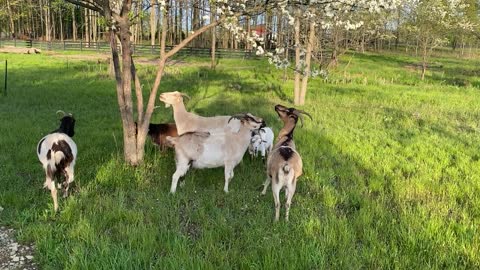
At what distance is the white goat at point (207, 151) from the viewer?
21.6 ft

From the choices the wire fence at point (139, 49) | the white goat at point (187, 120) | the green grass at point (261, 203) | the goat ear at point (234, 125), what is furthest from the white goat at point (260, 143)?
the wire fence at point (139, 49)

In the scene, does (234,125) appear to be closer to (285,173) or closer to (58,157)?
(285,173)

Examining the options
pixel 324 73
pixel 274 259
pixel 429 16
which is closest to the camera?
pixel 274 259

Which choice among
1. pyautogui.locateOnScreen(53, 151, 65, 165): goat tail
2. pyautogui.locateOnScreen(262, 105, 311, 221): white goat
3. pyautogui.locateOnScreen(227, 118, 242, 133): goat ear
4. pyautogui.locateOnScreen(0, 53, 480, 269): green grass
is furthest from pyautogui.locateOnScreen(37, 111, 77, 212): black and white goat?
pyautogui.locateOnScreen(227, 118, 242, 133): goat ear

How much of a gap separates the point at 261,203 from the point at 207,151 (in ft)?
4.05

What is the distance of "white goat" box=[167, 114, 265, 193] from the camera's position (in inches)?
260

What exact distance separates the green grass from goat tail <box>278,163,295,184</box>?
0.51m

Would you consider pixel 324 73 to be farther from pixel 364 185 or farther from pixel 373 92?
pixel 373 92

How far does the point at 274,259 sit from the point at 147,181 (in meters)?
3.26

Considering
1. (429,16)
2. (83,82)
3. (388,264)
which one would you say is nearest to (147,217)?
(388,264)

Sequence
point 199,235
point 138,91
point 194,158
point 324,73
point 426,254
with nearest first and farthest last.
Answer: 1. point 426,254
2. point 199,235
3. point 194,158
4. point 138,91
5. point 324,73

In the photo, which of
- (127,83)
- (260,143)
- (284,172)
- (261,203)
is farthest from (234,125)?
(284,172)

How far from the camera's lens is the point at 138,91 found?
7.79m

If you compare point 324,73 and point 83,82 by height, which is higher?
point 324,73
